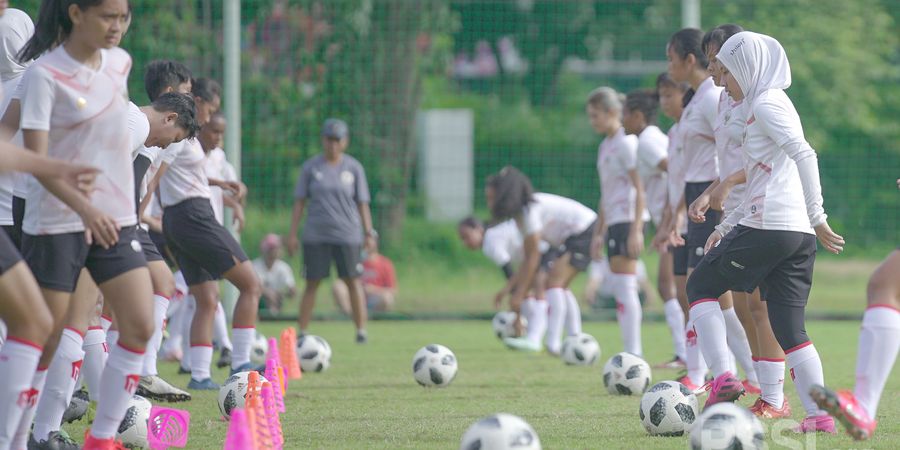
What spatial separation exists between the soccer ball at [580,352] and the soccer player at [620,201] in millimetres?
286

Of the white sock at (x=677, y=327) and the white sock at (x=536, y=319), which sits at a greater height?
the white sock at (x=677, y=327)

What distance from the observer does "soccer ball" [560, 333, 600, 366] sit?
954cm

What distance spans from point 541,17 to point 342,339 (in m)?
7.44

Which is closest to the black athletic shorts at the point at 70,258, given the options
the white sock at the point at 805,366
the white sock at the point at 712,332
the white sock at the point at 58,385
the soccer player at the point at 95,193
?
the soccer player at the point at 95,193

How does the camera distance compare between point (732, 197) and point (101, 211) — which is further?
point (732, 197)

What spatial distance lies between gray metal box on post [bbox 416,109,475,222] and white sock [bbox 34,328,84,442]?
1180 centimetres

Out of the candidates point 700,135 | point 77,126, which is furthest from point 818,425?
point 77,126

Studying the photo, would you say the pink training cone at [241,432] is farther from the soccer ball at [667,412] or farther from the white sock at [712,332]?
the white sock at [712,332]

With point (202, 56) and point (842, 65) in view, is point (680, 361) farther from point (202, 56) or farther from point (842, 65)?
point (842, 65)

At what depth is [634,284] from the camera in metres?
9.68

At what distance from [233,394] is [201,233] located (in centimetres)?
195

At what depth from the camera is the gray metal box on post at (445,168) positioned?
17.2 metres

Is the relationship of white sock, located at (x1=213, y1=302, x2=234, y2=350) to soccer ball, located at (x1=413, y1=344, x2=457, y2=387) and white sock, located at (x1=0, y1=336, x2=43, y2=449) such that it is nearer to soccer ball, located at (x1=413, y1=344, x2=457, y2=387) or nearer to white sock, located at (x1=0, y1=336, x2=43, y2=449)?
soccer ball, located at (x1=413, y1=344, x2=457, y2=387)

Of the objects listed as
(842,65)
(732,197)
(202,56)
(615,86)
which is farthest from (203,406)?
(842,65)
